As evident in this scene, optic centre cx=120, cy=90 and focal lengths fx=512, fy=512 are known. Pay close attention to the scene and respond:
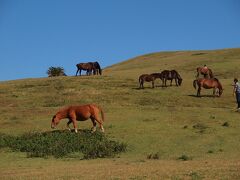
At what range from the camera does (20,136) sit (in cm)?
2288

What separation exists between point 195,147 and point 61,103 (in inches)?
589

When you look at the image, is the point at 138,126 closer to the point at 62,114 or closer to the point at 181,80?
the point at 62,114

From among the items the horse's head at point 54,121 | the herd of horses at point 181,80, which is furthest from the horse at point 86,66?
the horse's head at point 54,121

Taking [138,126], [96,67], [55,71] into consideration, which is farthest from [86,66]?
[138,126]

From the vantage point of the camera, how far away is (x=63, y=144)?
2067 centimetres

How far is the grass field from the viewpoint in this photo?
14703 mm

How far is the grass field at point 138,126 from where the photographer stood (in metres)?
14.7

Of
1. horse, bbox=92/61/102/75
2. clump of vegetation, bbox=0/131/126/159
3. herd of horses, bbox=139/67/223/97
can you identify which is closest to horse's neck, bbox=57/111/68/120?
clump of vegetation, bbox=0/131/126/159

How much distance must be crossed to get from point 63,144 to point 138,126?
5.19 m

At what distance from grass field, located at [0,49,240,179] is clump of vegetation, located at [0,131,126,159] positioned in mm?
499

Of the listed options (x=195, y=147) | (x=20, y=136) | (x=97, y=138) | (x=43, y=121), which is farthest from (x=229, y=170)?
(x=43, y=121)

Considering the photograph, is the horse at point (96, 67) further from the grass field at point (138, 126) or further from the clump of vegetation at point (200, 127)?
the clump of vegetation at point (200, 127)

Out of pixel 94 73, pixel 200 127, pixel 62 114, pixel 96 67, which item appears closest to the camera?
pixel 62 114

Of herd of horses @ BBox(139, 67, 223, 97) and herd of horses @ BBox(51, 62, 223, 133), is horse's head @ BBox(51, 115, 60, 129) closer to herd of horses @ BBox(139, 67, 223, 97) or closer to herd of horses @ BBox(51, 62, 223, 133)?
herd of horses @ BBox(51, 62, 223, 133)
